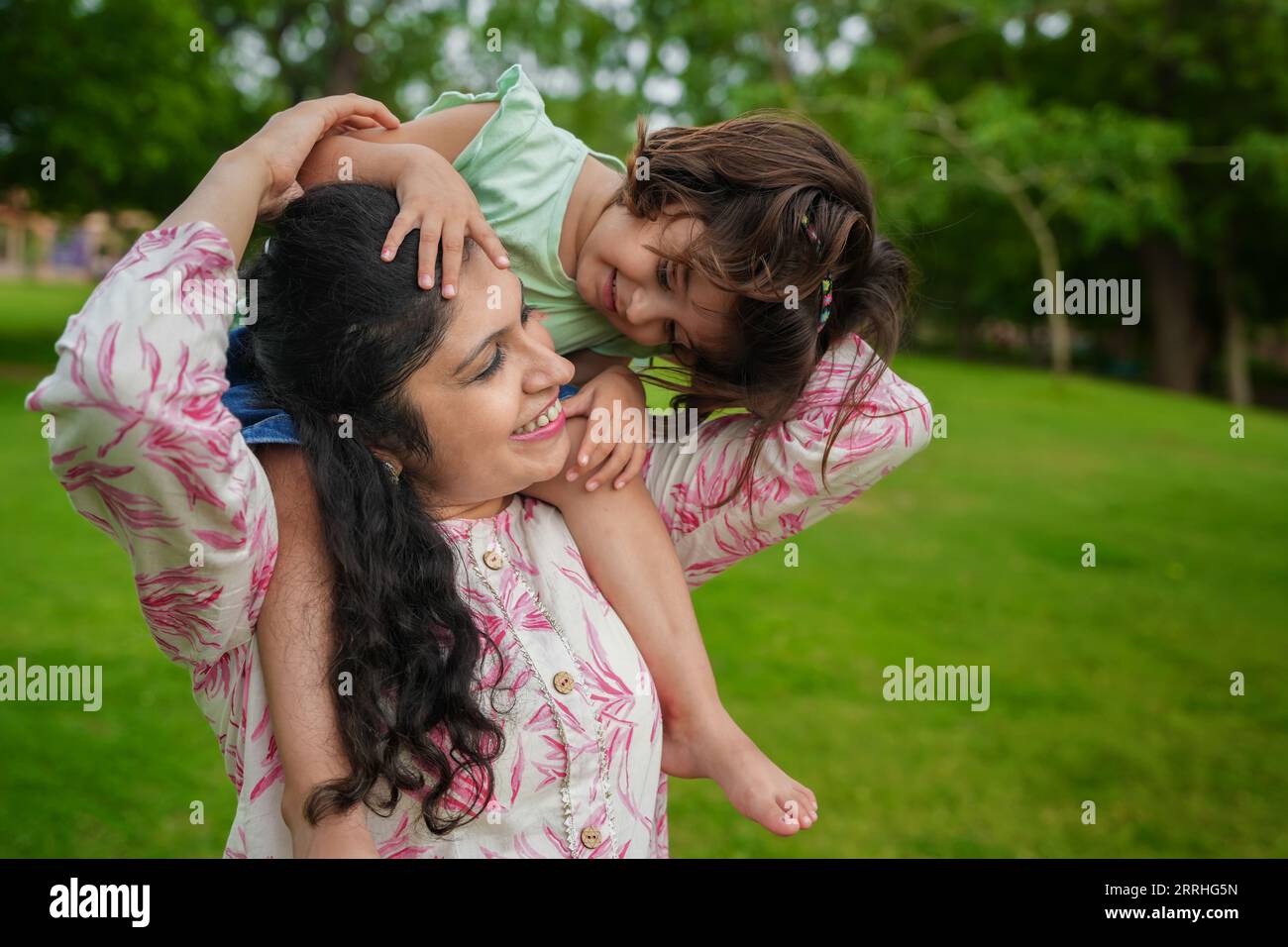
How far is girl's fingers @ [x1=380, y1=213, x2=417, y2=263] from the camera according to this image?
5.02ft

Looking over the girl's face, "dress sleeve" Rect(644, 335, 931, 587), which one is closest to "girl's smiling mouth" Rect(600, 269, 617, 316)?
the girl's face

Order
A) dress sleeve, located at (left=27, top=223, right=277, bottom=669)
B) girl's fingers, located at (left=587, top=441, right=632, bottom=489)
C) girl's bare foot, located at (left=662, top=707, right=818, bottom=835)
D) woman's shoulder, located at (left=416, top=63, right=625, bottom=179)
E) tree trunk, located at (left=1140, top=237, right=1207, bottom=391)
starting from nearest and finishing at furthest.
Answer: dress sleeve, located at (left=27, top=223, right=277, bottom=669) < girl's fingers, located at (left=587, top=441, right=632, bottom=489) < girl's bare foot, located at (left=662, top=707, right=818, bottom=835) < woman's shoulder, located at (left=416, top=63, right=625, bottom=179) < tree trunk, located at (left=1140, top=237, right=1207, bottom=391)

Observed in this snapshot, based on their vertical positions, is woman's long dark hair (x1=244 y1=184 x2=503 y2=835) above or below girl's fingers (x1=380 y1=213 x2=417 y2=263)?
below

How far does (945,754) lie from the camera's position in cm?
553

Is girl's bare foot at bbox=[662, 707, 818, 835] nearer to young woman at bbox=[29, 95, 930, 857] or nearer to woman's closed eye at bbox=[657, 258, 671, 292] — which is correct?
young woman at bbox=[29, 95, 930, 857]

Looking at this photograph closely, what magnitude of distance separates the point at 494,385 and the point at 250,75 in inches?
827

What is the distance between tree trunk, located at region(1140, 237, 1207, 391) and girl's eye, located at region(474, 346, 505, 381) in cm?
2299

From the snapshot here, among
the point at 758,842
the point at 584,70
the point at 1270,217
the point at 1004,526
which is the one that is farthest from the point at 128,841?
the point at 1270,217

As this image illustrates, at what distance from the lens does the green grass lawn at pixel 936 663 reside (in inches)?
187

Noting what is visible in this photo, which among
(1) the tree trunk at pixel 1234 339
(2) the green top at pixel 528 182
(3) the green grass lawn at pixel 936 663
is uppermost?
(1) the tree trunk at pixel 1234 339

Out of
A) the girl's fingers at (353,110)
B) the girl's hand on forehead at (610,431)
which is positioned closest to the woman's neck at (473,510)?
the girl's hand on forehead at (610,431)

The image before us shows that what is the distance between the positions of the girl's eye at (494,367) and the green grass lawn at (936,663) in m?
3.39

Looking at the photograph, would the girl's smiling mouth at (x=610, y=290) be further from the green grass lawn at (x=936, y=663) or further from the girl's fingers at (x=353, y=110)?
the green grass lawn at (x=936, y=663)
